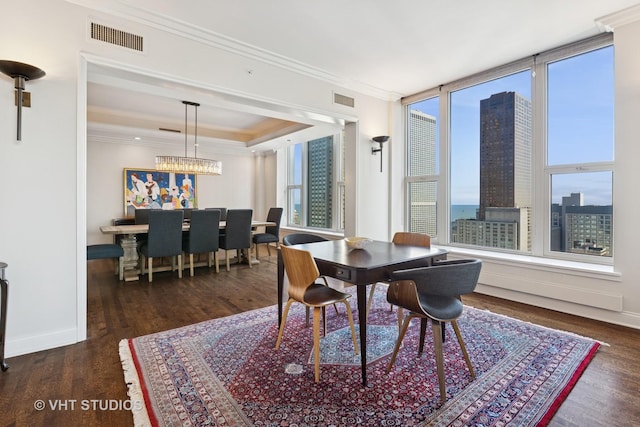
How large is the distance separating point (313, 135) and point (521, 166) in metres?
3.59

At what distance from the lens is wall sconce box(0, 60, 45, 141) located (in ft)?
6.76

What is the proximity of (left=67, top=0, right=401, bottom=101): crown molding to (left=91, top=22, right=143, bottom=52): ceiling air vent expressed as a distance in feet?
0.43

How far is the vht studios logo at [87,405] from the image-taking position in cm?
168

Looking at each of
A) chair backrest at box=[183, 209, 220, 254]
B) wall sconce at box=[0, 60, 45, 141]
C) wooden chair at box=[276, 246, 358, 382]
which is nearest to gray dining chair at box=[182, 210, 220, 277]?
chair backrest at box=[183, 209, 220, 254]

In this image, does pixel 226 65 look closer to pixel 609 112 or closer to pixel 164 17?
pixel 164 17

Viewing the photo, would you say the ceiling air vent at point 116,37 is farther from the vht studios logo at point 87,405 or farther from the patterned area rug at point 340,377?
the vht studios logo at point 87,405

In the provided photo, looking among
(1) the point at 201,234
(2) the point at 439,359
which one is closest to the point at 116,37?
(1) the point at 201,234

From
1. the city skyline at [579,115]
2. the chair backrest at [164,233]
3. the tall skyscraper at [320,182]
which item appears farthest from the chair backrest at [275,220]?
the city skyline at [579,115]

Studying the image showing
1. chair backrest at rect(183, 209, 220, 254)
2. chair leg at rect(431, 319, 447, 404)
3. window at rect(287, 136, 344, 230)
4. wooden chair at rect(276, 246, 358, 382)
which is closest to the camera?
chair leg at rect(431, 319, 447, 404)

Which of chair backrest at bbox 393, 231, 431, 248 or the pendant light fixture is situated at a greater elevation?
the pendant light fixture

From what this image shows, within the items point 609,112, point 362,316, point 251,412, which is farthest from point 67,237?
point 609,112

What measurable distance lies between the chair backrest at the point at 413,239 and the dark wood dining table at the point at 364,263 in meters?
0.32

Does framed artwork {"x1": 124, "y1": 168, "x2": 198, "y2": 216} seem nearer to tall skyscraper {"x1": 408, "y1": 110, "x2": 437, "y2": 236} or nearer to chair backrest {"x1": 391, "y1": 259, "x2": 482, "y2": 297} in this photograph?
tall skyscraper {"x1": 408, "y1": 110, "x2": 437, "y2": 236}

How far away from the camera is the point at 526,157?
12.1 feet
